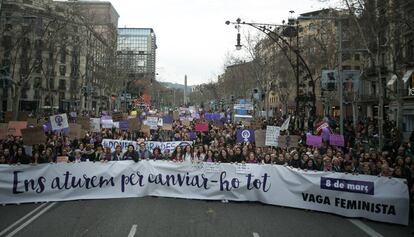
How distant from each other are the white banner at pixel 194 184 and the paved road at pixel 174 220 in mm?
341

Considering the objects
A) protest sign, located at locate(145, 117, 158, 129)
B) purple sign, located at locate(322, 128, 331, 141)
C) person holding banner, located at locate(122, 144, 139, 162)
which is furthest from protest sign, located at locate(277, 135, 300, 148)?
protest sign, located at locate(145, 117, 158, 129)

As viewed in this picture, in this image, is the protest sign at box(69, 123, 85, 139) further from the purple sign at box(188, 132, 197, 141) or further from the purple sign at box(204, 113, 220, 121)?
the purple sign at box(204, 113, 220, 121)

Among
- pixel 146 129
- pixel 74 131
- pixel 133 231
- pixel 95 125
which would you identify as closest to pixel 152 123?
pixel 146 129

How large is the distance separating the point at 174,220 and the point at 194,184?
2.81m

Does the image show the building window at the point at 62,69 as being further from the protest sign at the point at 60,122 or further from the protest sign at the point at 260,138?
the protest sign at the point at 260,138

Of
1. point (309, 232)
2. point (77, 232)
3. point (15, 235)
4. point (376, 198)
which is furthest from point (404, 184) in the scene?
point (15, 235)

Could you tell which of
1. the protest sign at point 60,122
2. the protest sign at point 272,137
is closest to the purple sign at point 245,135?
the protest sign at point 272,137

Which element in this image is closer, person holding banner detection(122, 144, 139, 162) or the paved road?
the paved road

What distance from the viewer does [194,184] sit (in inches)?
522

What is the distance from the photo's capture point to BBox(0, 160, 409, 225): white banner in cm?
1173

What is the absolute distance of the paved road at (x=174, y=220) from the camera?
9578mm

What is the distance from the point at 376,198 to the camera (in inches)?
445

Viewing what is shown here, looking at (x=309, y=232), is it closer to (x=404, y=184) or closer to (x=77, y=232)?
(x=404, y=184)

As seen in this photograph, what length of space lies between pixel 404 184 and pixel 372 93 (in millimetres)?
49258
